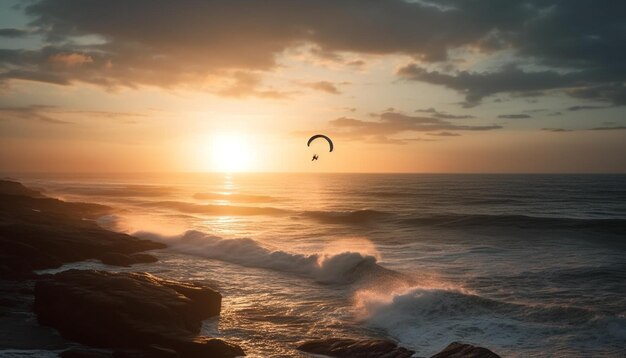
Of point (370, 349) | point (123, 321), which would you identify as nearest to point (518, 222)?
point (370, 349)

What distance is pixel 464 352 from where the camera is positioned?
11547 mm

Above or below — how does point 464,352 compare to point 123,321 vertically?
below

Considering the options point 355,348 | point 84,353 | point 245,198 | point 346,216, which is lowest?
point 245,198

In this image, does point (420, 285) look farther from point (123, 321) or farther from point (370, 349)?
point (123, 321)

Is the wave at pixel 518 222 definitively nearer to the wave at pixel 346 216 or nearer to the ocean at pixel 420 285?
the ocean at pixel 420 285

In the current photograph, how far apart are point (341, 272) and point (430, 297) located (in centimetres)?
677

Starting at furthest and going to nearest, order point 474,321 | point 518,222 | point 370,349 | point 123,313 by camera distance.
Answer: point 518,222, point 474,321, point 123,313, point 370,349

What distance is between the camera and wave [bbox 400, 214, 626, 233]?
4344cm

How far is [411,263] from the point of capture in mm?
26516

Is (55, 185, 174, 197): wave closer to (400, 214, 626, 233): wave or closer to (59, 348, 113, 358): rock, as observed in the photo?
(400, 214, 626, 233): wave

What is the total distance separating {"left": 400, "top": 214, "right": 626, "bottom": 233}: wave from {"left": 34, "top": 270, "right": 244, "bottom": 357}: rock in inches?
1456

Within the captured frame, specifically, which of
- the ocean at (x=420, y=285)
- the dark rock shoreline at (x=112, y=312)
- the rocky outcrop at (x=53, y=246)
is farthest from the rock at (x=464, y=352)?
the rocky outcrop at (x=53, y=246)

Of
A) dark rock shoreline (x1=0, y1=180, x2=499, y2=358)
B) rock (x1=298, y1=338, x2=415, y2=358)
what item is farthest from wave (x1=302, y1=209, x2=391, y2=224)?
rock (x1=298, y1=338, x2=415, y2=358)

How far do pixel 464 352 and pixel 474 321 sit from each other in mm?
4205
